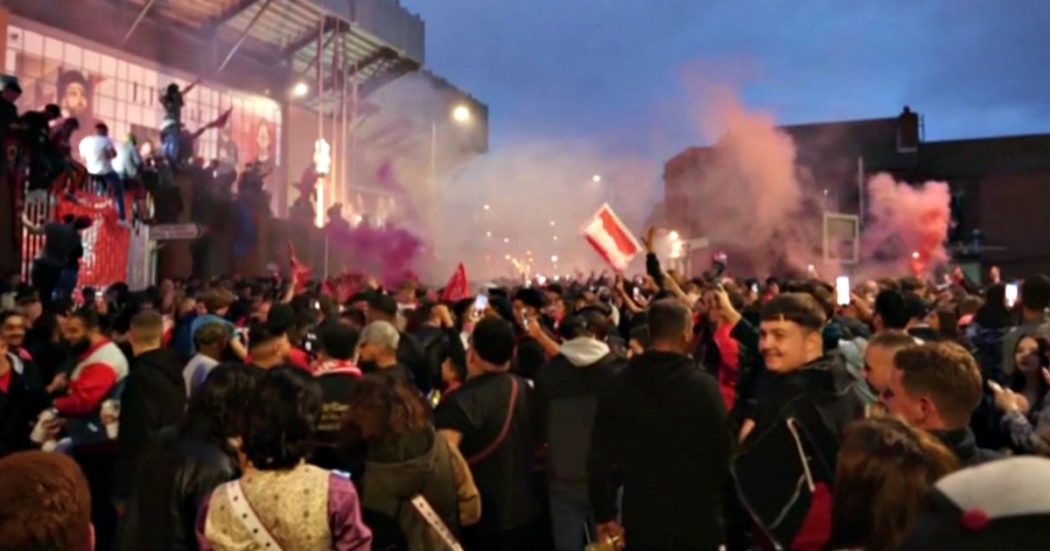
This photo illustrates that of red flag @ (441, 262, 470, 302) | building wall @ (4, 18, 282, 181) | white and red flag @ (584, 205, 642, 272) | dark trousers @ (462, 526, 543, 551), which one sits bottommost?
dark trousers @ (462, 526, 543, 551)

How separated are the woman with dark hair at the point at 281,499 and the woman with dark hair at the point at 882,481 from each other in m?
1.68

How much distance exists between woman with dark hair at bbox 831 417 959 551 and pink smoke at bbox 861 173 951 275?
1215 inches

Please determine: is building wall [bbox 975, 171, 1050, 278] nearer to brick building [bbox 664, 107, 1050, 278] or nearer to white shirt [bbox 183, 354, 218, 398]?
brick building [bbox 664, 107, 1050, 278]

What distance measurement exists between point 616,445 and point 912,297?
3.43 m

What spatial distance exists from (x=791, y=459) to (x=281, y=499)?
1.67 metres

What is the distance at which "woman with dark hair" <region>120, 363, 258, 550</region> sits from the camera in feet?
10.9

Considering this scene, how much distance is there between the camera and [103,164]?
16891mm

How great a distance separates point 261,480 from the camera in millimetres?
3064

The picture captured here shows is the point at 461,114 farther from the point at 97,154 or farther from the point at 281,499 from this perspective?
the point at 281,499

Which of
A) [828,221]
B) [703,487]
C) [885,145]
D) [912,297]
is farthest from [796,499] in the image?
[885,145]

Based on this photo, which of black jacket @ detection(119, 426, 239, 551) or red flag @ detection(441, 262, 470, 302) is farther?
red flag @ detection(441, 262, 470, 302)

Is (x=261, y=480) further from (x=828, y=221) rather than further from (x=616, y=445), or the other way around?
(x=828, y=221)

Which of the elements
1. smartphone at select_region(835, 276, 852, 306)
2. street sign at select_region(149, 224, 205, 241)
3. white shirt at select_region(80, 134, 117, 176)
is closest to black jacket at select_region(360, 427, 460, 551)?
smartphone at select_region(835, 276, 852, 306)

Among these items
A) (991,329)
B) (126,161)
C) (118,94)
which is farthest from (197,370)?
(118,94)
